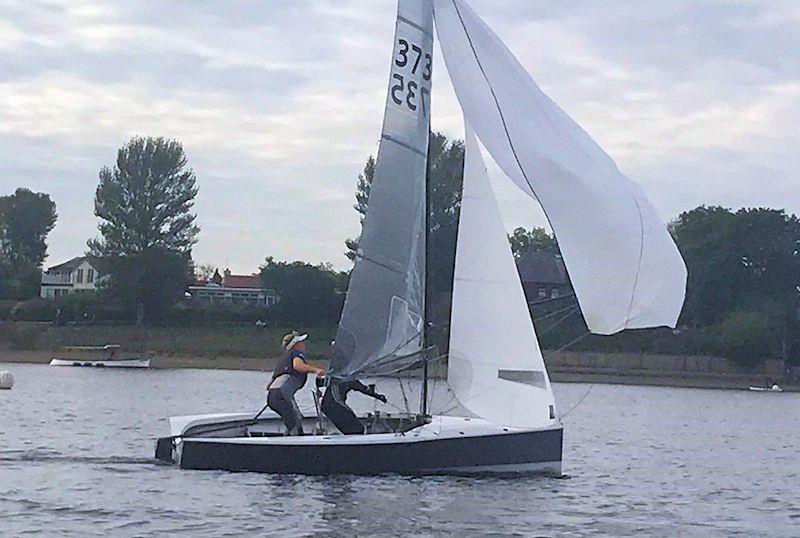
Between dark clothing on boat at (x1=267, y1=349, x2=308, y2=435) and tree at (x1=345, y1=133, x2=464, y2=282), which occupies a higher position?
tree at (x1=345, y1=133, x2=464, y2=282)

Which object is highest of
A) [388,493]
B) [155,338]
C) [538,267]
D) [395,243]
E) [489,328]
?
[538,267]

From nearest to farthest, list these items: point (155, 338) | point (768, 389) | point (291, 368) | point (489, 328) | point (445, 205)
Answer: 1. point (291, 368)
2. point (489, 328)
3. point (445, 205)
4. point (768, 389)
5. point (155, 338)

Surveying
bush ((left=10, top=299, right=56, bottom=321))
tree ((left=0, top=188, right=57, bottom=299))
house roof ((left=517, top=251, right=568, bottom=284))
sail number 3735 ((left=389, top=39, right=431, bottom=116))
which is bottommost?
bush ((left=10, top=299, right=56, bottom=321))

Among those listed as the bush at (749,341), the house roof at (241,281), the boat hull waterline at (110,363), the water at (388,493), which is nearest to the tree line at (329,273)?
the bush at (749,341)

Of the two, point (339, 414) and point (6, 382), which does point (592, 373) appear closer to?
point (6, 382)

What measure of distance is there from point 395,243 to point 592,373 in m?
47.6

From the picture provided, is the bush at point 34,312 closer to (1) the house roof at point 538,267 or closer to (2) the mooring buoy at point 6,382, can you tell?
(1) the house roof at point 538,267

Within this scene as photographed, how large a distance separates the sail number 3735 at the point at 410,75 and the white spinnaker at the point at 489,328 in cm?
82

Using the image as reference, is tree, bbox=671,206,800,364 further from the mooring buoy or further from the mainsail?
the mainsail

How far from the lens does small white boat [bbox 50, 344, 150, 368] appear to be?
65.9 meters

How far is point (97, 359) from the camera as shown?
6844 centimetres

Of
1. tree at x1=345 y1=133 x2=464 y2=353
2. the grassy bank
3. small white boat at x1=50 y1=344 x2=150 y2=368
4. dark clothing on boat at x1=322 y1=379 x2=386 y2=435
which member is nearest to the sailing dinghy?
dark clothing on boat at x1=322 y1=379 x2=386 y2=435

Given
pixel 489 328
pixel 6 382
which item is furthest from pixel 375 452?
pixel 6 382

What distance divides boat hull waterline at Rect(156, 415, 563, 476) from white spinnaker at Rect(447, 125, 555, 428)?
0.37 metres
